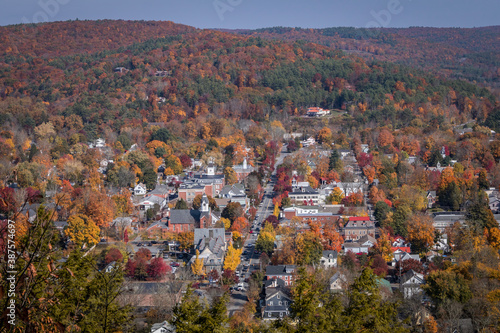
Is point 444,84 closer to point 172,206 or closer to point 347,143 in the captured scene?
point 347,143

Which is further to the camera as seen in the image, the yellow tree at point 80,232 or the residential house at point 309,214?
the residential house at point 309,214

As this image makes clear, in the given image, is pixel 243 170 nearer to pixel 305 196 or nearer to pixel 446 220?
pixel 305 196

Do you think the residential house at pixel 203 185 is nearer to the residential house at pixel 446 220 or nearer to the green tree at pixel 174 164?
the green tree at pixel 174 164

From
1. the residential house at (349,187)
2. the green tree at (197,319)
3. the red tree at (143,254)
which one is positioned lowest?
the red tree at (143,254)

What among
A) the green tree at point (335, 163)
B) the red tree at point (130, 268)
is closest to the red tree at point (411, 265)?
the red tree at point (130, 268)

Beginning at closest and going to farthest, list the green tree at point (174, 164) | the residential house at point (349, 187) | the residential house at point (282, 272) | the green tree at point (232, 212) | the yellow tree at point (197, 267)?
the residential house at point (282, 272) < the yellow tree at point (197, 267) < the green tree at point (232, 212) < the residential house at point (349, 187) < the green tree at point (174, 164)

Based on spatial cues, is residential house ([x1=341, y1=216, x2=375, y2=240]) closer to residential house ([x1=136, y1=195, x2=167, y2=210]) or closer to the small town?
the small town
